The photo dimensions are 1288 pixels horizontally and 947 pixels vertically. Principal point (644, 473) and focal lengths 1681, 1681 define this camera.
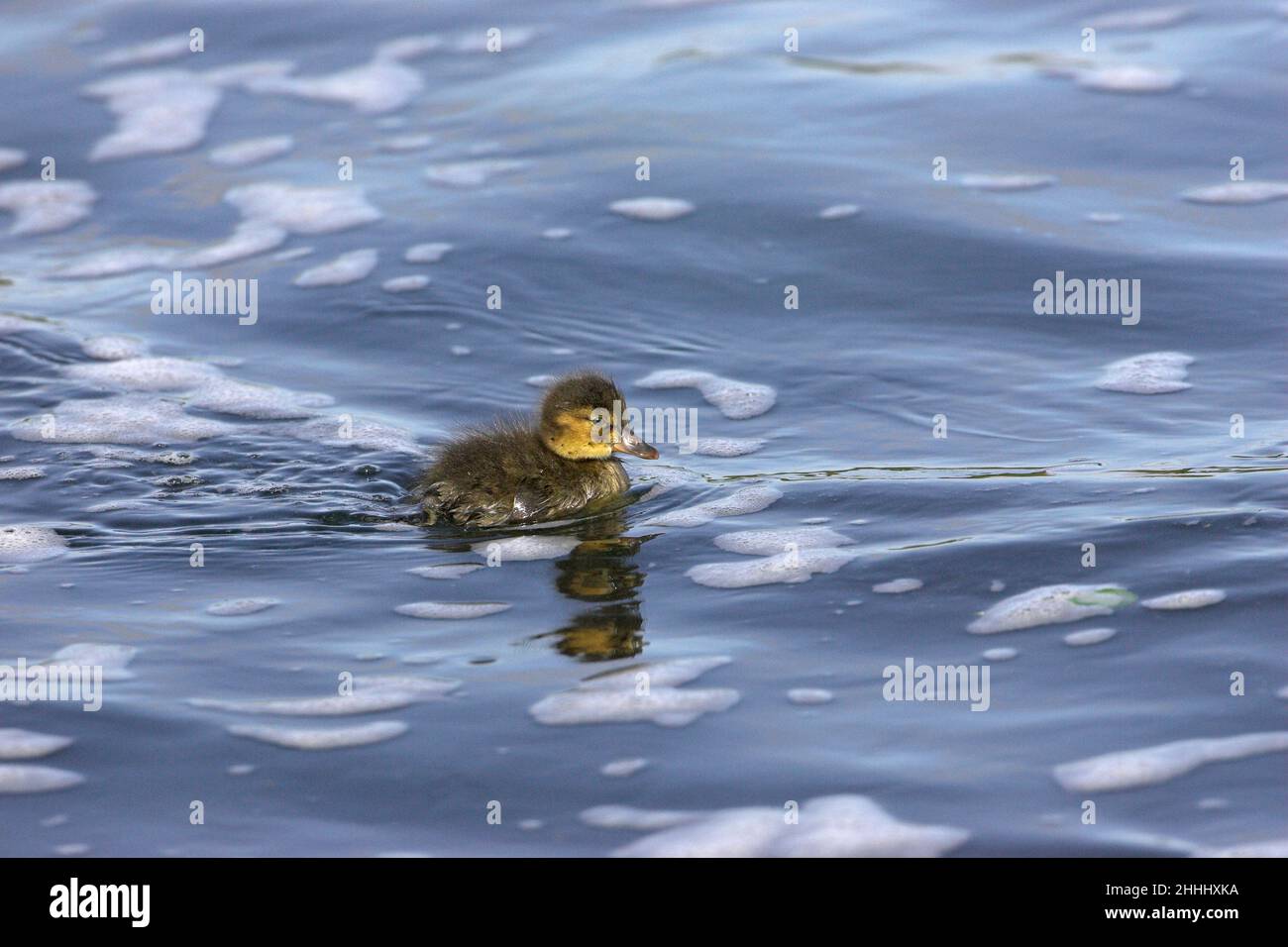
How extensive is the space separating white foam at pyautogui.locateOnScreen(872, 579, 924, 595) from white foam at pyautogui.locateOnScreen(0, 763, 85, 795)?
2.82 meters

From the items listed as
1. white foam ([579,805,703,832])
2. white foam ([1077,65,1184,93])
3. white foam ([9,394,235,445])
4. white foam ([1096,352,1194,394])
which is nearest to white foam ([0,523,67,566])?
white foam ([9,394,235,445])

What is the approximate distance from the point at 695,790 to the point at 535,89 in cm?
877

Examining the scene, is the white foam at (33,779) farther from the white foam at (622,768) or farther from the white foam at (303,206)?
the white foam at (303,206)

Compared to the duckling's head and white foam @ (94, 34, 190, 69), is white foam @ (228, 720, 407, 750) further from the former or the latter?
white foam @ (94, 34, 190, 69)

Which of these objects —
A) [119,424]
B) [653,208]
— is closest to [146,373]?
[119,424]

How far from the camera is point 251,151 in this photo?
12102 millimetres

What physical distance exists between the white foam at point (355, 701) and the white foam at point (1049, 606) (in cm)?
187

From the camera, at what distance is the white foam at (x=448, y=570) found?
646 cm

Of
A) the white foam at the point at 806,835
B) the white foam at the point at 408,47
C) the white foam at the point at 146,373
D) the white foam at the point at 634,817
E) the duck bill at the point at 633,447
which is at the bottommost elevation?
the white foam at the point at 806,835

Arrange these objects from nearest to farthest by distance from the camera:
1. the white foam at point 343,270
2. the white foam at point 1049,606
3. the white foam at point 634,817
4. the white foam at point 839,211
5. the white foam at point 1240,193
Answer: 1. the white foam at point 634,817
2. the white foam at point 1049,606
3. the white foam at point 343,270
4. the white foam at point 839,211
5. the white foam at point 1240,193

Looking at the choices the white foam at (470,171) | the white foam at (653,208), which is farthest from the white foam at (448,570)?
the white foam at (470,171)

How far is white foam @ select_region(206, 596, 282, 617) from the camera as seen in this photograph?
241 inches

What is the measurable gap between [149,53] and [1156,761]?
37.3 feet
